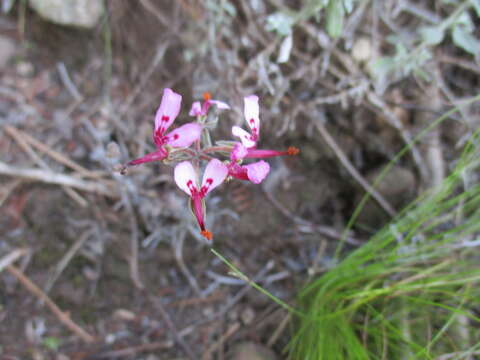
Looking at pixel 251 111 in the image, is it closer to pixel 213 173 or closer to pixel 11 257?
pixel 213 173

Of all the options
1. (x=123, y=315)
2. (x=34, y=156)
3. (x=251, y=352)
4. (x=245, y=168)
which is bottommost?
(x=251, y=352)

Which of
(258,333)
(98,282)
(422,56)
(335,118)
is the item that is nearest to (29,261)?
(98,282)

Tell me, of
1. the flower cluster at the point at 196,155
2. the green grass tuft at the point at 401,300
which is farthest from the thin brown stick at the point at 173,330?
the flower cluster at the point at 196,155

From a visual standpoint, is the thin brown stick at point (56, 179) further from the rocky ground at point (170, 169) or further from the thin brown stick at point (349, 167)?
the thin brown stick at point (349, 167)

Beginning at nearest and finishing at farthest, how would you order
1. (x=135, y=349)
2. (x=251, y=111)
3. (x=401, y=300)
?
(x=251, y=111), (x=401, y=300), (x=135, y=349)

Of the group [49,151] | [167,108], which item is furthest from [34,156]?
[167,108]

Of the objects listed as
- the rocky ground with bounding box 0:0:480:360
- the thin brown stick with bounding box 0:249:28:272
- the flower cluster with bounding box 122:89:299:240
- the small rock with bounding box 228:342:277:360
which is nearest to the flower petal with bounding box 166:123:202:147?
the flower cluster with bounding box 122:89:299:240

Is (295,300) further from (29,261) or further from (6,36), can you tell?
(6,36)
